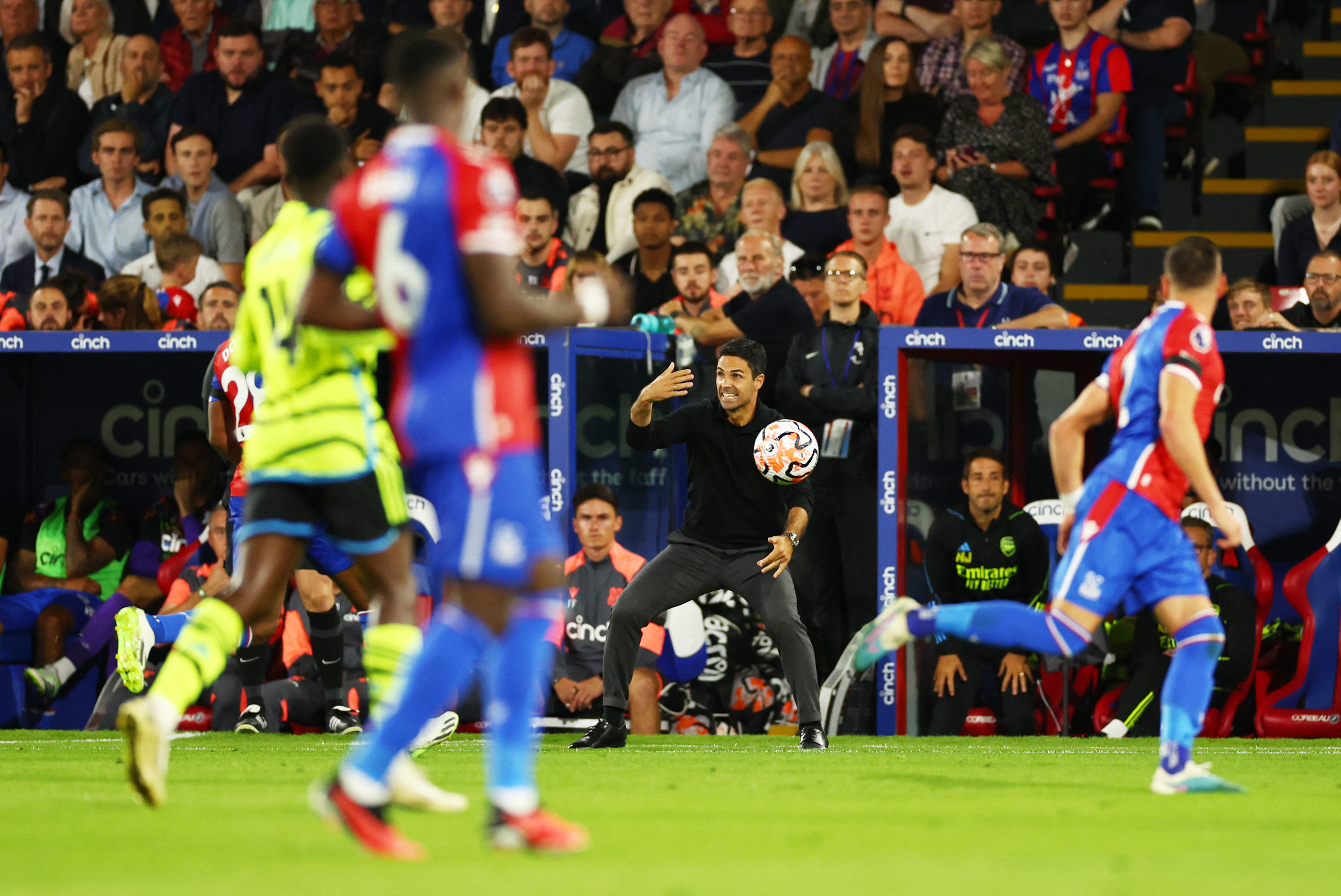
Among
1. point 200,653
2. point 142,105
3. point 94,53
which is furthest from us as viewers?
point 94,53

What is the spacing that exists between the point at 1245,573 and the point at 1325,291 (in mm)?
1734

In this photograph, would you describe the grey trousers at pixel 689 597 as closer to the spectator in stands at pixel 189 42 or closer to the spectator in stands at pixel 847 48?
the spectator in stands at pixel 847 48

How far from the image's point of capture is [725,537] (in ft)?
29.5

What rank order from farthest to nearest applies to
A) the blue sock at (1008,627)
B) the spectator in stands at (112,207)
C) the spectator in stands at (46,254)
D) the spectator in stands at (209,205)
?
the spectator in stands at (112,207) → the spectator in stands at (209,205) → the spectator in stands at (46,254) → the blue sock at (1008,627)

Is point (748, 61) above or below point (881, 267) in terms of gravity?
above

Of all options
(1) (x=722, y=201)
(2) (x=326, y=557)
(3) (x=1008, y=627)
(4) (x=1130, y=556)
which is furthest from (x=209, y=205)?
(4) (x=1130, y=556)

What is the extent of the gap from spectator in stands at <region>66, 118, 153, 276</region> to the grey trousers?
5.65 meters

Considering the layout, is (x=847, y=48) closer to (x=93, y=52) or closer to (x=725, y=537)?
(x=725, y=537)

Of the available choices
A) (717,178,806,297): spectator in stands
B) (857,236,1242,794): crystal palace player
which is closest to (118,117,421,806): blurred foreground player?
(857,236,1242,794): crystal palace player

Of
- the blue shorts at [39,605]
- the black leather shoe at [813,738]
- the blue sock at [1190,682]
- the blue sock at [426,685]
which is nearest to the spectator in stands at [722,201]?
the black leather shoe at [813,738]

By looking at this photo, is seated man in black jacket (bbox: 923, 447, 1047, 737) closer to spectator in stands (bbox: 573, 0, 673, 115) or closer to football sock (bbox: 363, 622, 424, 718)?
spectator in stands (bbox: 573, 0, 673, 115)

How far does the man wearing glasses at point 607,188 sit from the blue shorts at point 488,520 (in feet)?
25.8

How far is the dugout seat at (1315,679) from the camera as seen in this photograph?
10312mm

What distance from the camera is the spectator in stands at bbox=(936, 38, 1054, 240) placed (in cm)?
1186
